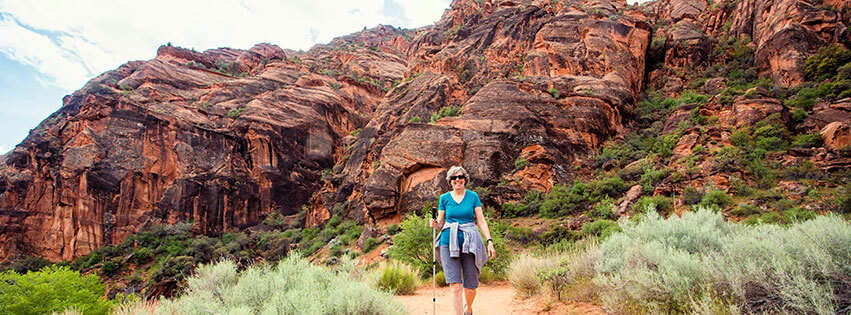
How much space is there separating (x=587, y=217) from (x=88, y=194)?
125 feet

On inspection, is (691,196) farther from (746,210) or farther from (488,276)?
(488,276)

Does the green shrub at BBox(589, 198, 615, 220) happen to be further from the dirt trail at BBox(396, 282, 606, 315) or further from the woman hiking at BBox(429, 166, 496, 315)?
the woman hiking at BBox(429, 166, 496, 315)

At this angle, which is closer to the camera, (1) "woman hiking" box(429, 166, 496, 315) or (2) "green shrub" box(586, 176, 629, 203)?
(1) "woman hiking" box(429, 166, 496, 315)

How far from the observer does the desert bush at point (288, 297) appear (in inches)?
125

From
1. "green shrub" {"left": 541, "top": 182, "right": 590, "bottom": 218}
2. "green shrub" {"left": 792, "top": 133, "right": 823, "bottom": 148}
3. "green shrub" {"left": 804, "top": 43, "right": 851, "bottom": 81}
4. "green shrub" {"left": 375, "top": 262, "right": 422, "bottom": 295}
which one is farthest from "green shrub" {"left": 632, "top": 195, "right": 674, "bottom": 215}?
"green shrub" {"left": 804, "top": 43, "right": 851, "bottom": 81}

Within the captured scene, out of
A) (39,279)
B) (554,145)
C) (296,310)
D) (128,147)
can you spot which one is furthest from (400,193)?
(128,147)

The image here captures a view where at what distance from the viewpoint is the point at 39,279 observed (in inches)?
274

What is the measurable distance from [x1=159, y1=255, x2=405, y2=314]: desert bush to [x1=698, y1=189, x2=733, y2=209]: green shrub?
15165 millimetres

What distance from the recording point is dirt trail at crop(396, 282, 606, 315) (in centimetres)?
442

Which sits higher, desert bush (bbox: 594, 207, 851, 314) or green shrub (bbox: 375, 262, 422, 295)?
desert bush (bbox: 594, 207, 851, 314)

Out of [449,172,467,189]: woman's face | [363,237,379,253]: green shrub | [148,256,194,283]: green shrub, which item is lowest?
[148,256,194,283]: green shrub

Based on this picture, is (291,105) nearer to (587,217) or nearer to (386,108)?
(386,108)

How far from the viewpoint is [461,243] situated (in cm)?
381

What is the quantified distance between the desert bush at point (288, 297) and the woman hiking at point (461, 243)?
68 centimetres
